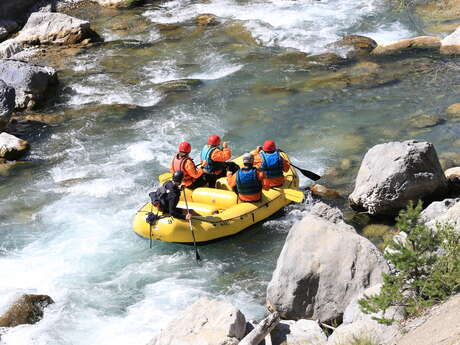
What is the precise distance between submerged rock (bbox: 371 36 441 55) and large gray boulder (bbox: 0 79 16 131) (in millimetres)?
8641

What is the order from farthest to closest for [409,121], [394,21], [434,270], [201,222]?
[394,21], [409,121], [201,222], [434,270]

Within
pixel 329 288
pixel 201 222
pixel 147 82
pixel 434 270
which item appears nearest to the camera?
pixel 434 270

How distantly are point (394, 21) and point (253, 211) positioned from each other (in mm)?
10439

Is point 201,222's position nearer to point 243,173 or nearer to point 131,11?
point 243,173

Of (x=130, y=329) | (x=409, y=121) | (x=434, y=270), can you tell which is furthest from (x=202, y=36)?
(x=434, y=270)

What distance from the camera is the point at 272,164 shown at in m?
10.0

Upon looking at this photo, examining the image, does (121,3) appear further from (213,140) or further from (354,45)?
(213,140)

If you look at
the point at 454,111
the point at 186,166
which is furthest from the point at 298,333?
the point at 454,111

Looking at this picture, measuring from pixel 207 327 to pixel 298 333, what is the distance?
98cm

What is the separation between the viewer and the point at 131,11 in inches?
832

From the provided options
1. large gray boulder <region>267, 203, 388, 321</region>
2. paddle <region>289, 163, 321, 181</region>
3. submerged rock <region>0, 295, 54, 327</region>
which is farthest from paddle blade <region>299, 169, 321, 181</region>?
submerged rock <region>0, 295, 54, 327</region>

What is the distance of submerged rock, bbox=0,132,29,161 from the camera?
12703mm

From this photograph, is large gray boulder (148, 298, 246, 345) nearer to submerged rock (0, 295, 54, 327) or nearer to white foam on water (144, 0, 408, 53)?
submerged rock (0, 295, 54, 327)

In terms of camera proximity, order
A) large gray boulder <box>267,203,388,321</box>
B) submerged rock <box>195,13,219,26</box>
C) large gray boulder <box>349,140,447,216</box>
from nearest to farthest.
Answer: large gray boulder <box>267,203,388,321</box>
large gray boulder <box>349,140,447,216</box>
submerged rock <box>195,13,219,26</box>
